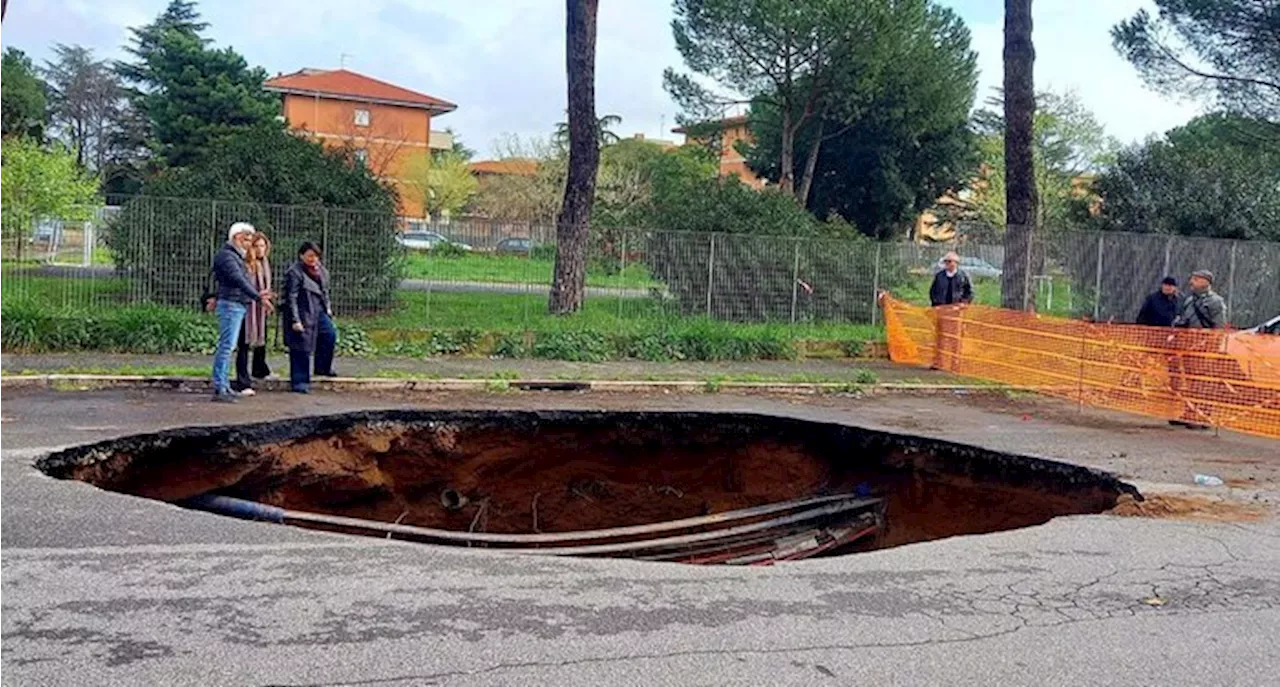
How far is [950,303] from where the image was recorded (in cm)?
1666

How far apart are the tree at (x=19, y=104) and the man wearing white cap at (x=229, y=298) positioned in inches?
1223

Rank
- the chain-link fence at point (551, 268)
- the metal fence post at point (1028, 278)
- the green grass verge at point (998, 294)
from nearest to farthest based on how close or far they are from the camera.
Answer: the chain-link fence at point (551, 268), the metal fence post at point (1028, 278), the green grass verge at point (998, 294)

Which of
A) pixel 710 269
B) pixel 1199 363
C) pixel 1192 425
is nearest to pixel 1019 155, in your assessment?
pixel 710 269

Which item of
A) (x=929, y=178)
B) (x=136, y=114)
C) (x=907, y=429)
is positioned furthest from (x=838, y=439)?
(x=136, y=114)

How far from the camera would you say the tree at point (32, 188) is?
1478 cm

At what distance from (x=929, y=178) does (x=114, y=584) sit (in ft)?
125

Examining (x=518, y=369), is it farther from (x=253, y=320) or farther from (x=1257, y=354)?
(x=1257, y=354)

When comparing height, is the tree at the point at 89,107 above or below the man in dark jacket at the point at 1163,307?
Result: above

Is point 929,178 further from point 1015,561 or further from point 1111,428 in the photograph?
point 1015,561

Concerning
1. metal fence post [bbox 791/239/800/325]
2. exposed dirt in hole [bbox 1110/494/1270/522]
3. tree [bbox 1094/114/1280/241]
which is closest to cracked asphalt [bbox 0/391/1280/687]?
exposed dirt in hole [bbox 1110/494/1270/522]

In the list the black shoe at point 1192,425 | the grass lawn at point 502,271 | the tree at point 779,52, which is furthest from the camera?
the tree at point 779,52

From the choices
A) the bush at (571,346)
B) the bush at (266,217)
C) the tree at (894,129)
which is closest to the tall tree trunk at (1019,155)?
the bush at (571,346)

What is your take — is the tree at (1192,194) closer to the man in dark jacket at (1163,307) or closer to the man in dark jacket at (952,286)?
the man in dark jacket at (952,286)

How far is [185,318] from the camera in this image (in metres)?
15.0
